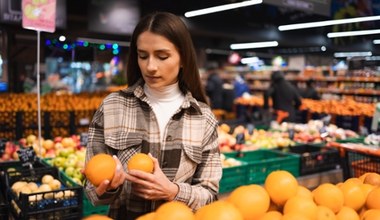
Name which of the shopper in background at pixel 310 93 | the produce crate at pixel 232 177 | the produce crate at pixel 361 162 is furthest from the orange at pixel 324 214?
the shopper in background at pixel 310 93

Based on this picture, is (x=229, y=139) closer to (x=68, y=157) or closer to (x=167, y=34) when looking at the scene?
(x=68, y=157)

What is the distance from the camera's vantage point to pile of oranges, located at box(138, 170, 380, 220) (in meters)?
0.95

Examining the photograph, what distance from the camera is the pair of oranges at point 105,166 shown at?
1193 millimetres

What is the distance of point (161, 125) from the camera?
1.52 metres

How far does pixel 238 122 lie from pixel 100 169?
5715 millimetres

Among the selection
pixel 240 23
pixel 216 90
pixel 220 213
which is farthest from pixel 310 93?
pixel 220 213

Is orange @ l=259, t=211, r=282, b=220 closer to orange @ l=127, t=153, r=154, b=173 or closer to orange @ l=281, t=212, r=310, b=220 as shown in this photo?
orange @ l=281, t=212, r=310, b=220

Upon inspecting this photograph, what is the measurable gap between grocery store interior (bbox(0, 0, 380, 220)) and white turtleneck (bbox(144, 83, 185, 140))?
484 millimetres

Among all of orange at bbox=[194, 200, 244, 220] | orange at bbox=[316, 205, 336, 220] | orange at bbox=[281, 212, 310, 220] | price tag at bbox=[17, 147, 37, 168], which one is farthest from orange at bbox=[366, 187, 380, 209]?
price tag at bbox=[17, 147, 37, 168]

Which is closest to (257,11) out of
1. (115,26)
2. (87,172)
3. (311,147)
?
(115,26)

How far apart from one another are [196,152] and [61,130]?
13.4 ft

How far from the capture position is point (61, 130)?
5160 millimetres

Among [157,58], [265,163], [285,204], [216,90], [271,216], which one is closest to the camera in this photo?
[271,216]

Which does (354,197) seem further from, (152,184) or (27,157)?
(27,157)
